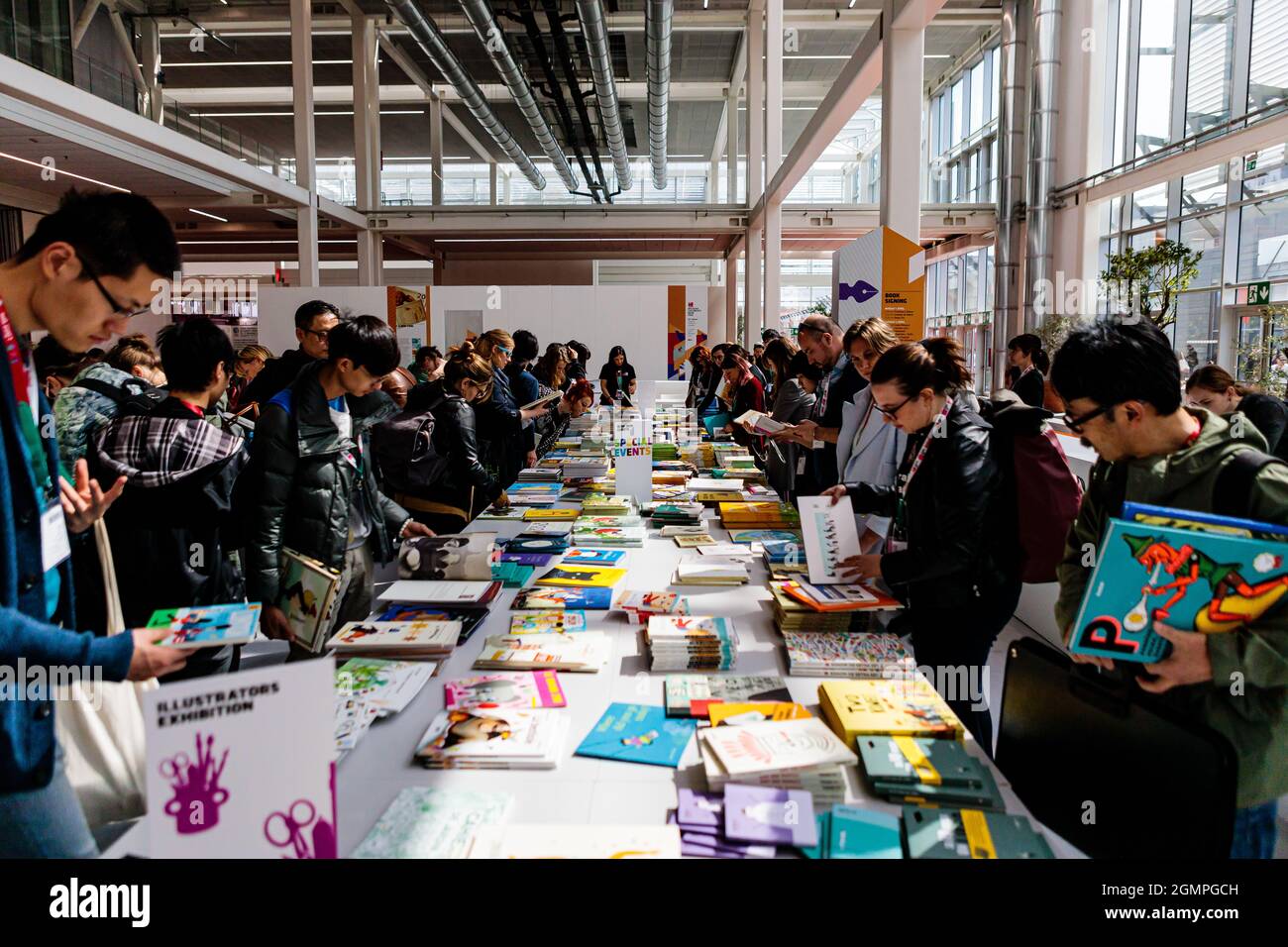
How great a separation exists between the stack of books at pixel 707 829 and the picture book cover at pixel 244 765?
58 cm

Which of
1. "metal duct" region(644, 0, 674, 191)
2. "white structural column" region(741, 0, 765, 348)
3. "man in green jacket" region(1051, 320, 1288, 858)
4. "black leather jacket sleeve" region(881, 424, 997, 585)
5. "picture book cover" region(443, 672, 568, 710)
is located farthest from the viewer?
"white structural column" region(741, 0, 765, 348)

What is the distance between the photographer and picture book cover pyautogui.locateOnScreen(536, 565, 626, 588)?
284 centimetres

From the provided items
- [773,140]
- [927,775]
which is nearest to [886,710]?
[927,775]

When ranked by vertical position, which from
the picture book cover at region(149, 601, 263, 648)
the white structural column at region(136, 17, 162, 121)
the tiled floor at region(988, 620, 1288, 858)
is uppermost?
the white structural column at region(136, 17, 162, 121)

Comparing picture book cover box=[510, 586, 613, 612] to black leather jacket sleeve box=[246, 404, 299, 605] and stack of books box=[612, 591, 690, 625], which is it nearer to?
stack of books box=[612, 591, 690, 625]

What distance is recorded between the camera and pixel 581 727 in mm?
1847

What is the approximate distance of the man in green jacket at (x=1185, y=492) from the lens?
1484mm

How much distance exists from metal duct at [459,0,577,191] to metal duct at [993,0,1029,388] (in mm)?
8056

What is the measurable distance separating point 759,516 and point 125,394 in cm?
250

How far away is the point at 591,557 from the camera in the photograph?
3.19 m

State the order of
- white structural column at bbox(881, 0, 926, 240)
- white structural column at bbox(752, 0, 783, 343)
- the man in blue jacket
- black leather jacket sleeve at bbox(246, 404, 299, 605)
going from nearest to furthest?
the man in blue jacket → black leather jacket sleeve at bbox(246, 404, 299, 605) → white structural column at bbox(881, 0, 926, 240) → white structural column at bbox(752, 0, 783, 343)

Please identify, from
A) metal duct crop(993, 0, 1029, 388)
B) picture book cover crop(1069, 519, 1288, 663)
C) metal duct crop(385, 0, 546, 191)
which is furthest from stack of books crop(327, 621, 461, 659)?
metal duct crop(993, 0, 1029, 388)
